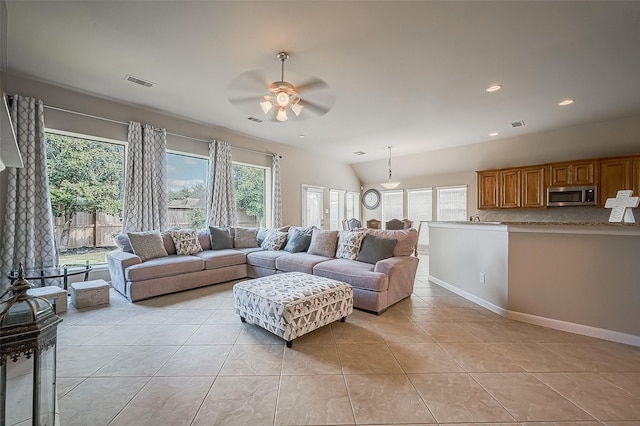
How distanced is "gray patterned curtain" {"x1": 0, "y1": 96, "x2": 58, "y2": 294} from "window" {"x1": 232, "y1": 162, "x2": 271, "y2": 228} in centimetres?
298

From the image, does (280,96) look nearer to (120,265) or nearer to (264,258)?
(264,258)

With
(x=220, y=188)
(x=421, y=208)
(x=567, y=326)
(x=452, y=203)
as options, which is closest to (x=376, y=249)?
(x=567, y=326)

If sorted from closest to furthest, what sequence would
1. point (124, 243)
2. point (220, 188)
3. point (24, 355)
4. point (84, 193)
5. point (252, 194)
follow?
point (24, 355), point (124, 243), point (84, 193), point (220, 188), point (252, 194)

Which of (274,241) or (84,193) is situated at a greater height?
(84,193)

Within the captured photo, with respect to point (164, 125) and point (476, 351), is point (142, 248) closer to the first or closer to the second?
point (164, 125)

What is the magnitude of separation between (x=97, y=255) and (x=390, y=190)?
7.78 m

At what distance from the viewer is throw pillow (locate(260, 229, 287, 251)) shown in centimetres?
483

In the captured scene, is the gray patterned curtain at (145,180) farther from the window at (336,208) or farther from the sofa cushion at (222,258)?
the window at (336,208)

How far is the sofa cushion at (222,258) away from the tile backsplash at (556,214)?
5924 millimetres

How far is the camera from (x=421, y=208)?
8.12 meters

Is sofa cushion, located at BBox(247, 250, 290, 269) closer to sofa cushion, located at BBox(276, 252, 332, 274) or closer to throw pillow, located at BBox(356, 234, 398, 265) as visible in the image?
sofa cushion, located at BBox(276, 252, 332, 274)

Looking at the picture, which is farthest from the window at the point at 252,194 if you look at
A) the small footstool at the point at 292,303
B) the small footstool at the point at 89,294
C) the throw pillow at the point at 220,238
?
the small footstool at the point at 292,303

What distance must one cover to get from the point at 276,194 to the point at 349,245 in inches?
122

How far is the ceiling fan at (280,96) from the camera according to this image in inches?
102
